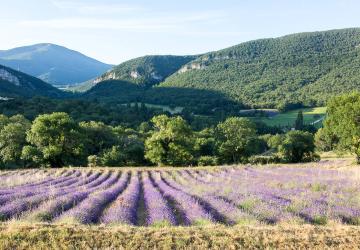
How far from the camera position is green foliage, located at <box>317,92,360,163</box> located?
45.1 meters

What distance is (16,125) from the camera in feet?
205

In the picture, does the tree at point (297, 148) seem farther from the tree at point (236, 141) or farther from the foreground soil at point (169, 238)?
the foreground soil at point (169, 238)

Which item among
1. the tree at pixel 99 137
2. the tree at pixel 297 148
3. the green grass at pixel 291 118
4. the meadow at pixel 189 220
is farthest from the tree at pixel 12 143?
the green grass at pixel 291 118

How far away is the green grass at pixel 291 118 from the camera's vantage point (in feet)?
516

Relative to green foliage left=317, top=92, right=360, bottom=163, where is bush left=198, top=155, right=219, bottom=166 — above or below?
below

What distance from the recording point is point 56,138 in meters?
54.6

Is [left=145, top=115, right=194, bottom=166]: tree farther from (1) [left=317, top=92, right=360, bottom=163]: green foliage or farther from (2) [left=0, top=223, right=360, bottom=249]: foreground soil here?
(2) [left=0, top=223, right=360, bottom=249]: foreground soil

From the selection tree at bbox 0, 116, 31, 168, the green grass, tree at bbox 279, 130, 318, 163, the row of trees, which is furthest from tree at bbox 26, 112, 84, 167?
the green grass

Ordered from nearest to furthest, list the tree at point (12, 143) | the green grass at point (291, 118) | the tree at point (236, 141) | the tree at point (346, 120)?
1. the tree at point (346, 120)
2. the tree at point (12, 143)
3. the tree at point (236, 141)
4. the green grass at point (291, 118)

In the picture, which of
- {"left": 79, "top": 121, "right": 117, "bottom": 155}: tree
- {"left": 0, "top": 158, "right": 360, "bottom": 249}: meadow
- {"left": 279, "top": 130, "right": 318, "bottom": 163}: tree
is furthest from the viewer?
{"left": 79, "top": 121, "right": 117, "bottom": 155}: tree

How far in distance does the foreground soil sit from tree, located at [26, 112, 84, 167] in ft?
144

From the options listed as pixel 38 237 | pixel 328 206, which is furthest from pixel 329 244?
pixel 38 237

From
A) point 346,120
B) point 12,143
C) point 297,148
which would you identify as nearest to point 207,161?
point 297,148

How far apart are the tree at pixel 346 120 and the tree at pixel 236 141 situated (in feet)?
57.0
